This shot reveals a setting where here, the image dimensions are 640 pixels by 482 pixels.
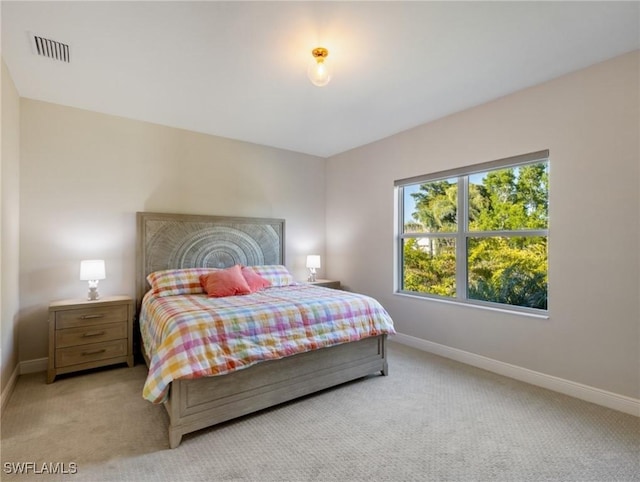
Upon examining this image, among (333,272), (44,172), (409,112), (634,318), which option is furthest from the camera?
(333,272)

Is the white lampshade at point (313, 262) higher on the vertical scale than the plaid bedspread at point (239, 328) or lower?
higher

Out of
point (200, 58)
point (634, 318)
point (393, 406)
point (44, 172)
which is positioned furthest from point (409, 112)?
point (44, 172)

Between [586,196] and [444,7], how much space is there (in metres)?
1.82

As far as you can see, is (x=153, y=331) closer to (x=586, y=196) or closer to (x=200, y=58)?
(x=200, y=58)

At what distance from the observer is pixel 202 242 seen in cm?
391

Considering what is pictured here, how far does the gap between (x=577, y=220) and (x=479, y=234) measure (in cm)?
85

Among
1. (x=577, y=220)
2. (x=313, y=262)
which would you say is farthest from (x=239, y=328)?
(x=577, y=220)

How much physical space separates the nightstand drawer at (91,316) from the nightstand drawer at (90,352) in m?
0.21

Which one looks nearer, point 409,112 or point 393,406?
point 393,406

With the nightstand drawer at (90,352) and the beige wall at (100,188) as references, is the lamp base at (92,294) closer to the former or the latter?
the beige wall at (100,188)

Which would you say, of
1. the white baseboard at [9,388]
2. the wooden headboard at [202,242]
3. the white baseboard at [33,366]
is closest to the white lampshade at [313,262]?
the wooden headboard at [202,242]

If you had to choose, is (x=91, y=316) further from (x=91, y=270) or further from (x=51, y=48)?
(x=51, y=48)

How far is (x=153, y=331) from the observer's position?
98.5 inches

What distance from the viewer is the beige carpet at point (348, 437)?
171 centimetres
